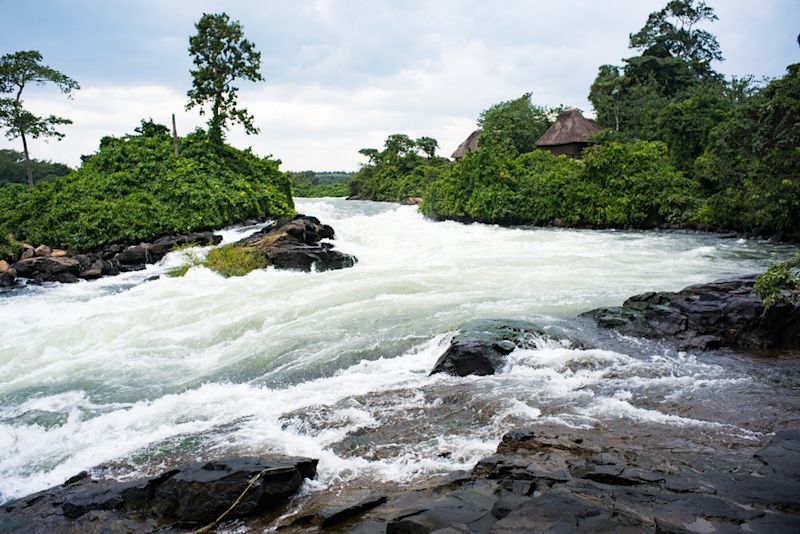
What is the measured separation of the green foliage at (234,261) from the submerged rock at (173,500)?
31.7 feet

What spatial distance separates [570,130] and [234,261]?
2629 centimetres

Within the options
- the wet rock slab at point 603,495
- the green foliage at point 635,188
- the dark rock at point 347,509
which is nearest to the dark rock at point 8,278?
the wet rock slab at point 603,495

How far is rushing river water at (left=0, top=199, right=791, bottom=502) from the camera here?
15.4 feet

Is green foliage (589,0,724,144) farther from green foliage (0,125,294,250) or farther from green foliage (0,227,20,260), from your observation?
green foliage (0,227,20,260)

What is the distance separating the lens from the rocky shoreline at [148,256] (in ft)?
45.3

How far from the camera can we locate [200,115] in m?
23.3

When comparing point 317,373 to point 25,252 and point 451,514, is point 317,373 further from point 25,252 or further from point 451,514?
point 25,252

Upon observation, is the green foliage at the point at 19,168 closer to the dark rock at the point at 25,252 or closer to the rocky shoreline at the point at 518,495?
the dark rock at the point at 25,252

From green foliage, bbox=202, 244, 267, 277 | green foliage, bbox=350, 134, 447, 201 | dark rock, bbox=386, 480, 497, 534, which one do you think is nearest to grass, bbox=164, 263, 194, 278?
green foliage, bbox=202, 244, 267, 277

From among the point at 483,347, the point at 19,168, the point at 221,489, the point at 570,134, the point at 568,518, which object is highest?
the point at 570,134

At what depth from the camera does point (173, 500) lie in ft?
11.9

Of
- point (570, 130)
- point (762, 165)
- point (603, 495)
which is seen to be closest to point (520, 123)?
point (570, 130)

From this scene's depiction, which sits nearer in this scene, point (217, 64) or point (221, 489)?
point (221, 489)

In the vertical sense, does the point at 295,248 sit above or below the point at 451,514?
above
